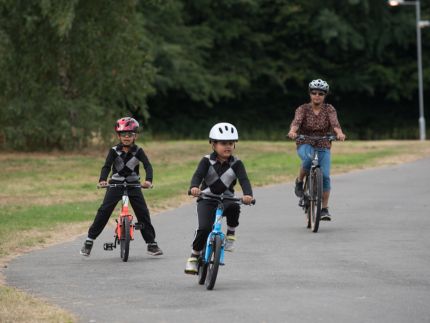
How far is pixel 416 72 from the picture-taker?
5819cm

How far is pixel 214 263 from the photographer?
10547mm

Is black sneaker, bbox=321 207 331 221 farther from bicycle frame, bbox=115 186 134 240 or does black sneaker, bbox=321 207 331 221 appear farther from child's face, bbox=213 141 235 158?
child's face, bbox=213 141 235 158

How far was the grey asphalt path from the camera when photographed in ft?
30.9

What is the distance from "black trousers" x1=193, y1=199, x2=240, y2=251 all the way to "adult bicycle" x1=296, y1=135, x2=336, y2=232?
4.36 m

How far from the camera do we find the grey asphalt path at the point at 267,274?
9.41 m

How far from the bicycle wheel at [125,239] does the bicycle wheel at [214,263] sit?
Result: 8.26 ft

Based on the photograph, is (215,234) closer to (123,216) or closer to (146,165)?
(123,216)

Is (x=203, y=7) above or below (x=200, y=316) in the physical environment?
above

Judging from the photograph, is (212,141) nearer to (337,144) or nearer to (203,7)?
(337,144)

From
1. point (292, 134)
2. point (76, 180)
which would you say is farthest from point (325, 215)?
point (76, 180)

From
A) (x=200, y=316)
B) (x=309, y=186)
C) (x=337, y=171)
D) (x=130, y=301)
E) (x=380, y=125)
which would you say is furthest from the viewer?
(x=380, y=125)

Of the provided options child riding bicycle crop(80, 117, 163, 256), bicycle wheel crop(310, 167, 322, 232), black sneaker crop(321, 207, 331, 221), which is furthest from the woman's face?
child riding bicycle crop(80, 117, 163, 256)

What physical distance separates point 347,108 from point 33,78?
30284 millimetres

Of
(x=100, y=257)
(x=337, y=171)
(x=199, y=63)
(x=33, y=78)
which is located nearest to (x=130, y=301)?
(x=100, y=257)
